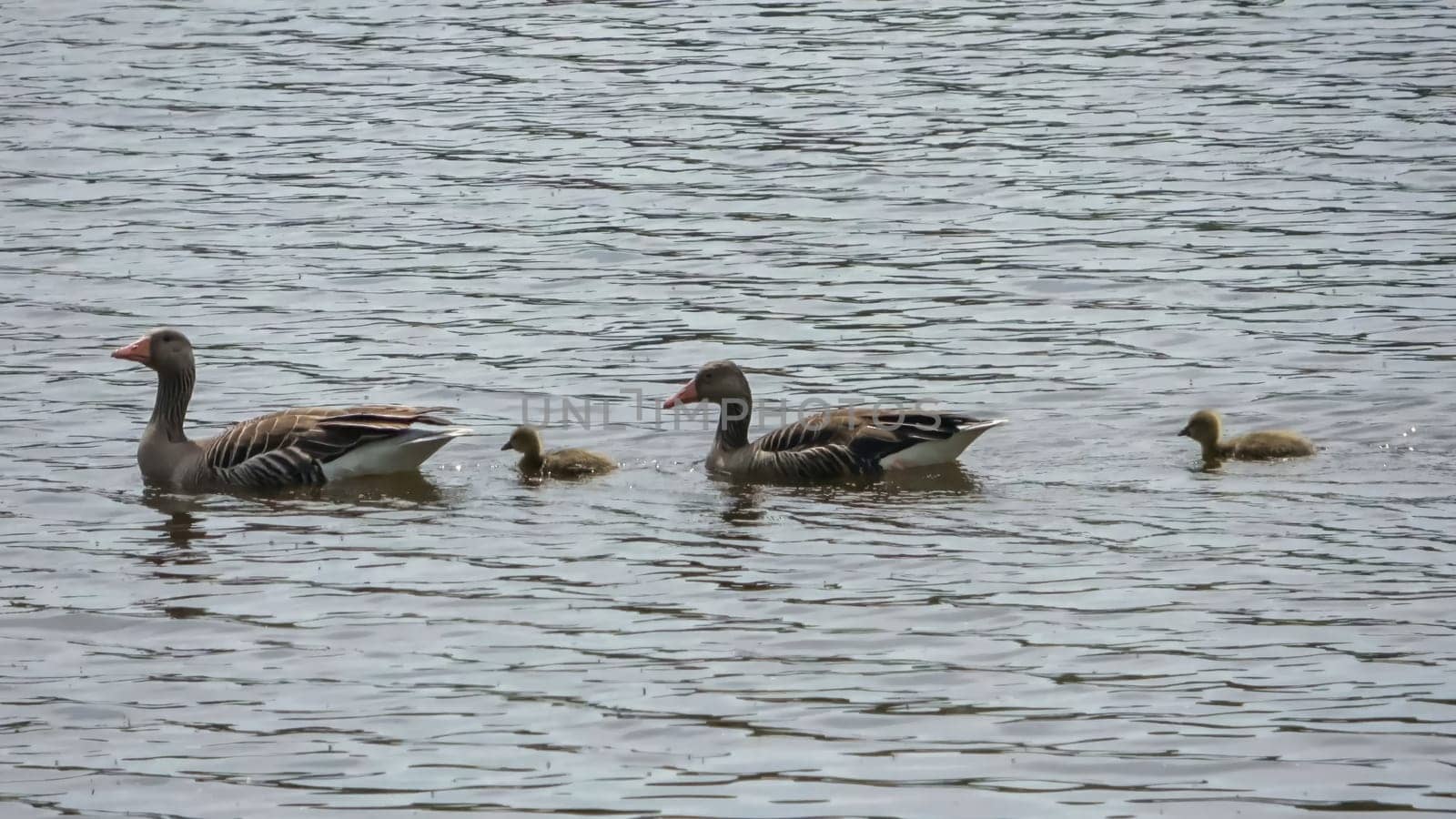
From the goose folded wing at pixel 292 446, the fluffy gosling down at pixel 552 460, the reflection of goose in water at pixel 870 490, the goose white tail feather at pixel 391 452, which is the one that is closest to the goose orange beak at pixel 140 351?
the goose folded wing at pixel 292 446

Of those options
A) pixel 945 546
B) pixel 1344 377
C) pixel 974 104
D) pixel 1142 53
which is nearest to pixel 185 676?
pixel 945 546

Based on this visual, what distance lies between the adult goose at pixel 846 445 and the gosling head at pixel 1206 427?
1397mm

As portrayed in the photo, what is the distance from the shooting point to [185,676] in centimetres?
1053

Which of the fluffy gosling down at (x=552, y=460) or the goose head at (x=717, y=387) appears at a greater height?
the goose head at (x=717, y=387)

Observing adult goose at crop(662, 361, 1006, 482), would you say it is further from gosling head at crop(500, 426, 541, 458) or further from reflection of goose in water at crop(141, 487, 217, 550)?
reflection of goose in water at crop(141, 487, 217, 550)

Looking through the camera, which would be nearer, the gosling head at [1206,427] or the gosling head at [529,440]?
the gosling head at [1206,427]

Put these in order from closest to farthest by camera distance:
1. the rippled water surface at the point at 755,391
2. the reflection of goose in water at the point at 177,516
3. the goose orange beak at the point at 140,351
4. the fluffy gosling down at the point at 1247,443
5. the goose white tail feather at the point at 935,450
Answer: the rippled water surface at the point at 755,391 → the reflection of goose in water at the point at 177,516 → the fluffy gosling down at the point at 1247,443 → the goose white tail feather at the point at 935,450 → the goose orange beak at the point at 140,351

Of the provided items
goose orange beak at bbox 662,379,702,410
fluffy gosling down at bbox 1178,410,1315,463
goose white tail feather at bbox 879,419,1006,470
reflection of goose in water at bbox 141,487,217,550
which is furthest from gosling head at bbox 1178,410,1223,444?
reflection of goose in water at bbox 141,487,217,550

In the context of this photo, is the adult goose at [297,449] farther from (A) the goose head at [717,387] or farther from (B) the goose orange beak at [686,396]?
(A) the goose head at [717,387]

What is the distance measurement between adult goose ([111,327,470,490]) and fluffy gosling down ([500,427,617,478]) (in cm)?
49

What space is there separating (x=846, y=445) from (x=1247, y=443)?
2.90 metres

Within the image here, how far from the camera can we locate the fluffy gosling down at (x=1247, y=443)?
14594mm

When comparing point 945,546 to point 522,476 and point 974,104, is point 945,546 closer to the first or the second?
point 522,476

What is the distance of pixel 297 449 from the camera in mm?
14789
